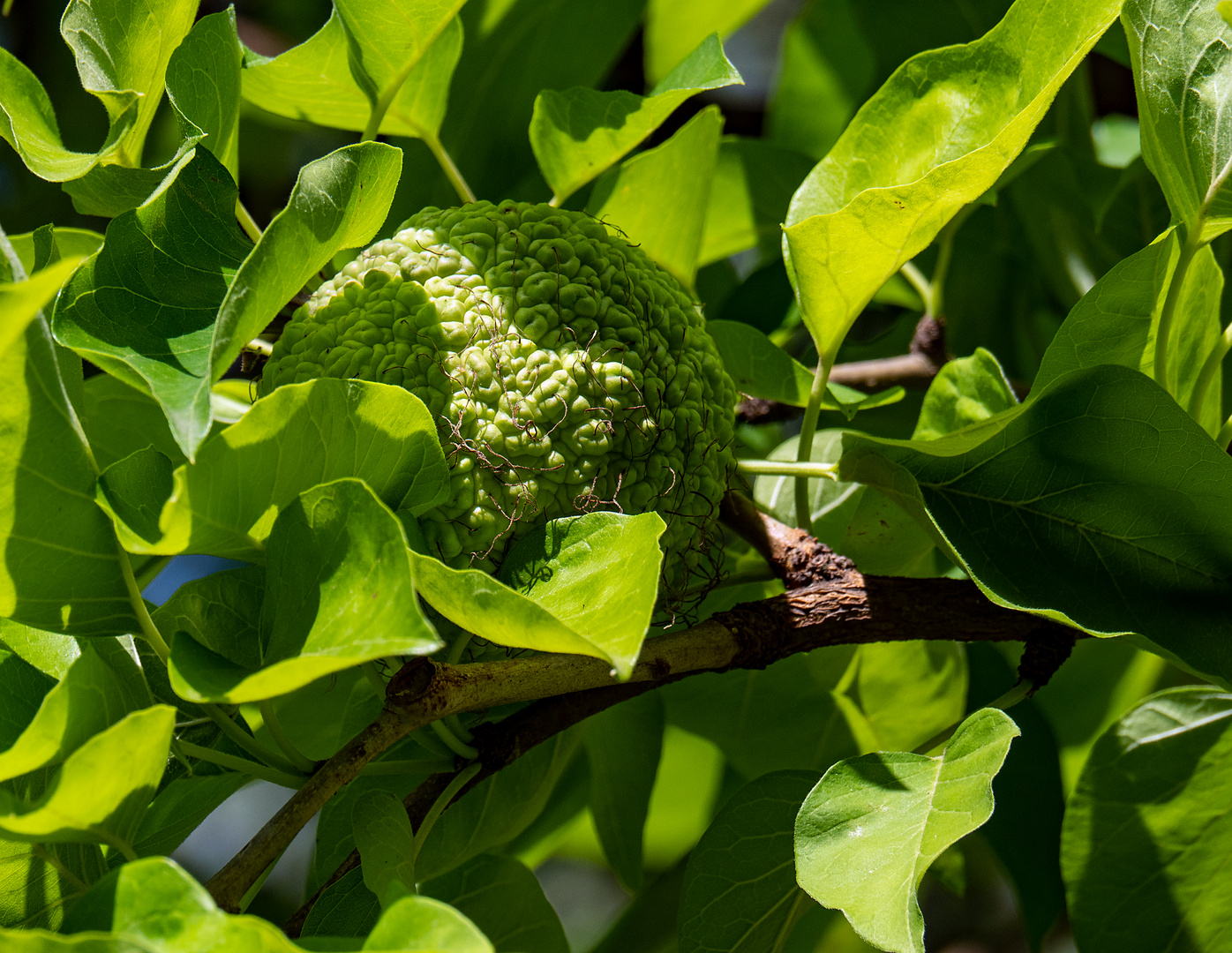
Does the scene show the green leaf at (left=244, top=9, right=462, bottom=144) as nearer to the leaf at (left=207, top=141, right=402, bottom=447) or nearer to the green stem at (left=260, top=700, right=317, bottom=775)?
the leaf at (left=207, top=141, right=402, bottom=447)

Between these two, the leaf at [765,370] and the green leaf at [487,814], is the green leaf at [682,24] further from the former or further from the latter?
the green leaf at [487,814]

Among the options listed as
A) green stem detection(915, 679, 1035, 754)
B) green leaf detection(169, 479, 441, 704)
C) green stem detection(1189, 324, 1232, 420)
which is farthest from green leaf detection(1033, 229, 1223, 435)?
green leaf detection(169, 479, 441, 704)

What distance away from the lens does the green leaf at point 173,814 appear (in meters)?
0.63

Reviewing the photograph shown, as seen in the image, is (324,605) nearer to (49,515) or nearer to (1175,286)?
(49,515)

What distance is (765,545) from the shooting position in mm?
797

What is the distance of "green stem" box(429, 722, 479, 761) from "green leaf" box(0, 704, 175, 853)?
7.3 inches

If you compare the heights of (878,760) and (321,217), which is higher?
(321,217)

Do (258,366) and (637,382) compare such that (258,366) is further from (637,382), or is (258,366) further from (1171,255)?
(1171,255)

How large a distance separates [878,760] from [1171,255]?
0.36m

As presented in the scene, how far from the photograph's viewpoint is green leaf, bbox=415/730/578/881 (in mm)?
766

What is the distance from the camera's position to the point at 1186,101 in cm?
65

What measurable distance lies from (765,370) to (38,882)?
0.57 metres

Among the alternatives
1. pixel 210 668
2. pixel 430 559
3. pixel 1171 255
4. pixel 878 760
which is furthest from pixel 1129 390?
pixel 210 668


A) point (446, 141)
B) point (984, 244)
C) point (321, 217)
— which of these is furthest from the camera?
point (984, 244)
